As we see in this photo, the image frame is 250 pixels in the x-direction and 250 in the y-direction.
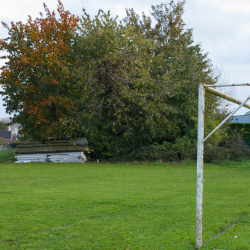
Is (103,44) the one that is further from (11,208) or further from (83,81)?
(11,208)

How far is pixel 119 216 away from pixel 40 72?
16.1 meters

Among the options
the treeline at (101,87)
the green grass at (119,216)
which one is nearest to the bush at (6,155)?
the treeline at (101,87)

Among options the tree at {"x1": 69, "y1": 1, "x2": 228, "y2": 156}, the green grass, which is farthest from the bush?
the green grass

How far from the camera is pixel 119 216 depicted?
266 inches

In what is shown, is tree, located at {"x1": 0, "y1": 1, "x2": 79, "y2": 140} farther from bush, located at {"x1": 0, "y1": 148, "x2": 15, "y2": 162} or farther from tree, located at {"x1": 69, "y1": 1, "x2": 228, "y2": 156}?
bush, located at {"x1": 0, "y1": 148, "x2": 15, "y2": 162}

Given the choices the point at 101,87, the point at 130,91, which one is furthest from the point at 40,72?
the point at 130,91

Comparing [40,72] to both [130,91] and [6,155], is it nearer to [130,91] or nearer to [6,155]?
[130,91]

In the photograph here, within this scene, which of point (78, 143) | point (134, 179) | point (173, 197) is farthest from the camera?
point (78, 143)

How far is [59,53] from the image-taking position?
2080 cm

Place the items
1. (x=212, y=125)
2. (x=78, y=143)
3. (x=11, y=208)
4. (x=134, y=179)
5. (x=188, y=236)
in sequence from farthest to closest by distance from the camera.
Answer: (x=78, y=143)
(x=212, y=125)
(x=134, y=179)
(x=11, y=208)
(x=188, y=236)

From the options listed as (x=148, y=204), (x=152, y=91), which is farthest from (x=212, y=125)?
(x=148, y=204)

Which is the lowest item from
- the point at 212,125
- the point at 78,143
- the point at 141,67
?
the point at 78,143

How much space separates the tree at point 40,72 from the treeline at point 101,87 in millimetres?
65

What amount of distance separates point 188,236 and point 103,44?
1671 cm
